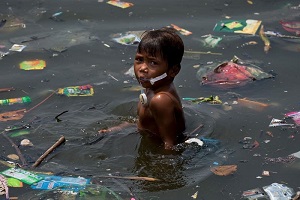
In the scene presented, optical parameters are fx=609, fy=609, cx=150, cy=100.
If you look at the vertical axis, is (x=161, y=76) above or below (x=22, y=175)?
above

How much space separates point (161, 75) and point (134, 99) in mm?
972

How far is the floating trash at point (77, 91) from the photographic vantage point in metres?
5.29

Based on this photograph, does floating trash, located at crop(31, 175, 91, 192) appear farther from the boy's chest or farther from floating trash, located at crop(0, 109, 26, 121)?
floating trash, located at crop(0, 109, 26, 121)

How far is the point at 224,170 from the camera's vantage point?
4180 mm

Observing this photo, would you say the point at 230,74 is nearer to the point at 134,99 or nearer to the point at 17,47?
the point at 134,99

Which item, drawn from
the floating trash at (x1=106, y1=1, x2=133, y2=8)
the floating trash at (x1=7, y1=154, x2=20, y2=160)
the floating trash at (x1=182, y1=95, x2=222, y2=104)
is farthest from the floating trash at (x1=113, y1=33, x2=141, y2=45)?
the floating trash at (x1=7, y1=154, x2=20, y2=160)

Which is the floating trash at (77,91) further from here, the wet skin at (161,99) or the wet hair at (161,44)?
the wet hair at (161,44)

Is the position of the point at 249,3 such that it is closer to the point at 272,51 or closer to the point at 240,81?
the point at 272,51

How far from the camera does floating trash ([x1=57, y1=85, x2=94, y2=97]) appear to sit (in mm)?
5289

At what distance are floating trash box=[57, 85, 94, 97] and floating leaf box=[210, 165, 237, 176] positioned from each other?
156 cm

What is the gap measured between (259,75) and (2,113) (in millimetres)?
2313

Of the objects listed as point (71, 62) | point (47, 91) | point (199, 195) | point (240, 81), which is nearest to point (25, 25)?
point (71, 62)

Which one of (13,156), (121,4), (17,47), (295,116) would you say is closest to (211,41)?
(121,4)

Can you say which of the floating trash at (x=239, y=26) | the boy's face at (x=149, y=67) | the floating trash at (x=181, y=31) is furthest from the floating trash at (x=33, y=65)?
the floating trash at (x=239, y=26)
